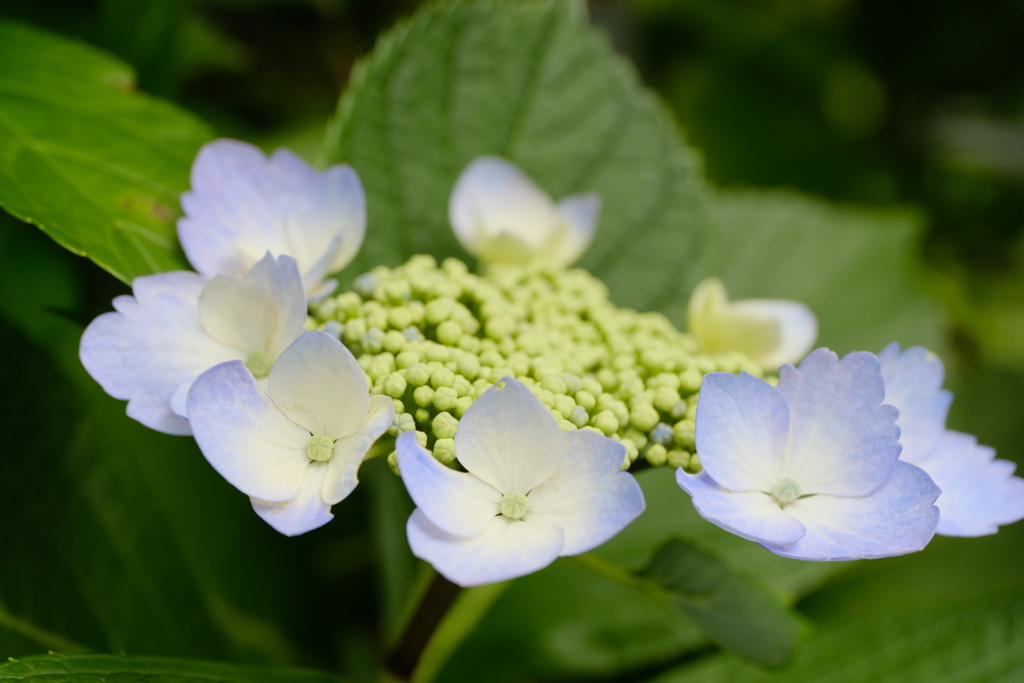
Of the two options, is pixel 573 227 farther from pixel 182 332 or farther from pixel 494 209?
pixel 182 332

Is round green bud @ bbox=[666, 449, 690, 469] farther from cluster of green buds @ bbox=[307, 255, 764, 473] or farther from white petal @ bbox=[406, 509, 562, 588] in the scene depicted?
white petal @ bbox=[406, 509, 562, 588]

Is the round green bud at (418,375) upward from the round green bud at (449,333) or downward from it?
downward

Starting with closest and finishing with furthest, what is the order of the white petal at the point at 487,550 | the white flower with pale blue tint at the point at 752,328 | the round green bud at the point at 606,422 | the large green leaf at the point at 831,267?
the white petal at the point at 487,550
the round green bud at the point at 606,422
the white flower with pale blue tint at the point at 752,328
the large green leaf at the point at 831,267

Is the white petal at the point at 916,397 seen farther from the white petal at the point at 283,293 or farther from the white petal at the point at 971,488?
the white petal at the point at 283,293

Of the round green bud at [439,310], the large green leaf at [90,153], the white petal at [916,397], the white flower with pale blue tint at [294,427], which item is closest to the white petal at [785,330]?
the white petal at [916,397]

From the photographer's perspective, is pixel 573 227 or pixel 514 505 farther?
pixel 573 227

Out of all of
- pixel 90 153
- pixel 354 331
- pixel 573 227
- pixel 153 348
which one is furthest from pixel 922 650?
pixel 90 153

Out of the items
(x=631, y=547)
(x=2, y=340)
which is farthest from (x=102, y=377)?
(x=631, y=547)
